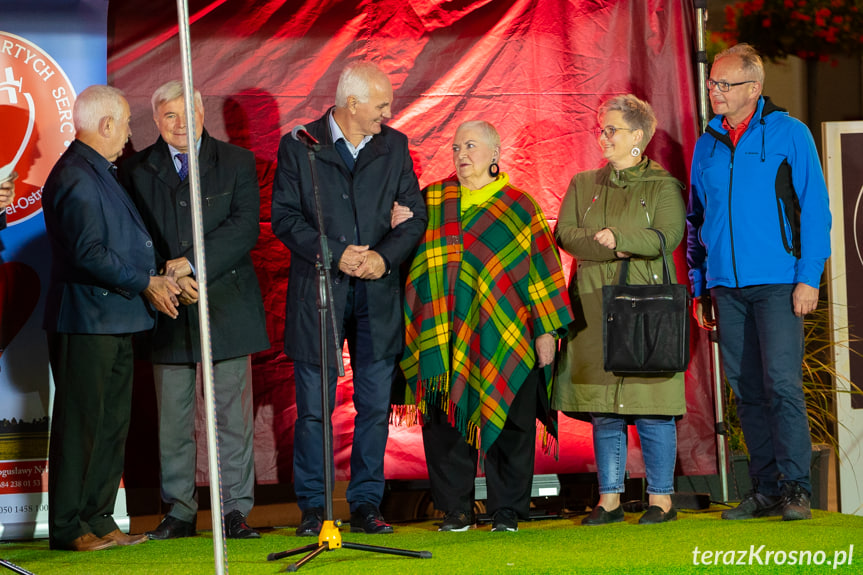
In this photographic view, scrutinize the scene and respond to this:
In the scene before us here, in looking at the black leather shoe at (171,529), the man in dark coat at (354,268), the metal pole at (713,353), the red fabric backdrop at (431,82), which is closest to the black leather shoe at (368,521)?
the man in dark coat at (354,268)

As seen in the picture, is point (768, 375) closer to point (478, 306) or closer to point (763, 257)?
point (763, 257)

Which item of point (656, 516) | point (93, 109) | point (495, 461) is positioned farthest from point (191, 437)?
point (656, 516)

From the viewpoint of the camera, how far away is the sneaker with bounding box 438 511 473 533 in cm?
392

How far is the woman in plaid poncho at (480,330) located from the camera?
3.93 meters

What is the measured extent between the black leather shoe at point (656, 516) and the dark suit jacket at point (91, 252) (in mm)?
2088

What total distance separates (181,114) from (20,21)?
825mm

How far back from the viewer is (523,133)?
461cm

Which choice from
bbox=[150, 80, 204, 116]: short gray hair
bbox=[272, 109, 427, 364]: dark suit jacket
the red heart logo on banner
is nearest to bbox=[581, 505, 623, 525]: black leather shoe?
bbox=[272, 109, 427, 364]: dark suit jacket

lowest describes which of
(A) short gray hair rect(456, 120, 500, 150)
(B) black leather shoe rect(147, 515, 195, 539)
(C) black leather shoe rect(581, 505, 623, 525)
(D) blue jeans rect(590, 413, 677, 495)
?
(C) black leather shoe rect(581, 505, 623, 525)

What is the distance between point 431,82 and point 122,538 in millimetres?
2376

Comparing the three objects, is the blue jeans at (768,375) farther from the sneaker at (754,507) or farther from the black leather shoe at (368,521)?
the black leather shoe at (368,521)

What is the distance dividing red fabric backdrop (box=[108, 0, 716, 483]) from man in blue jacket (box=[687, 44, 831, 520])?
1.86 ft

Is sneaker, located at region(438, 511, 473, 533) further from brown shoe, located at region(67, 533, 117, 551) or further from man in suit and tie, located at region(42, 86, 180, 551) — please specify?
brown shoe, located at region(67, 533, 117, 551)

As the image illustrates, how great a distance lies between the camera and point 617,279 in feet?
13.1
